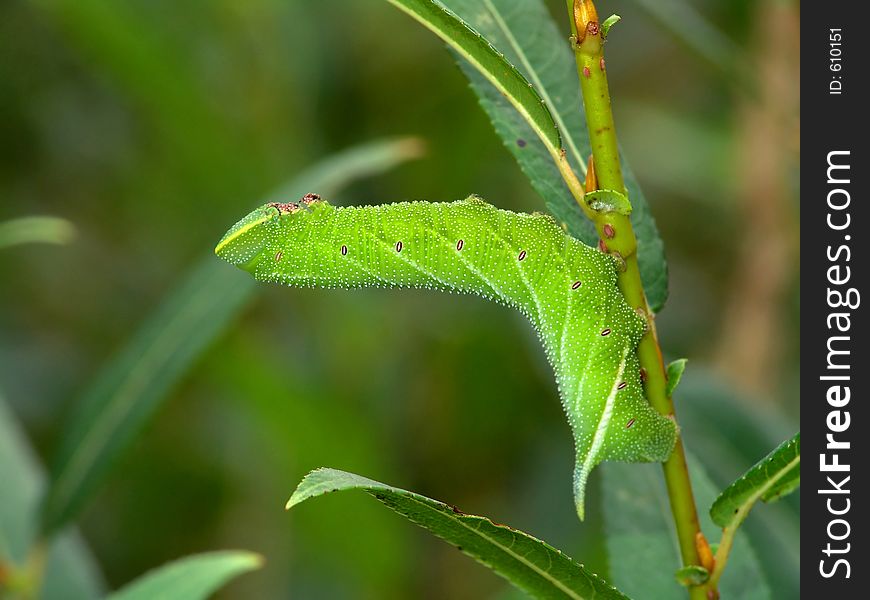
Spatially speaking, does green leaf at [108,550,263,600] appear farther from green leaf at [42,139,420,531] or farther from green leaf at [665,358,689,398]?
green leaf at [665,358,689,398]

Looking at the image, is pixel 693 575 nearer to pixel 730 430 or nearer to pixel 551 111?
pixel 551 111

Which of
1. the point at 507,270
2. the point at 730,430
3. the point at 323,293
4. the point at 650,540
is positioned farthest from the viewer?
the point at 323,293

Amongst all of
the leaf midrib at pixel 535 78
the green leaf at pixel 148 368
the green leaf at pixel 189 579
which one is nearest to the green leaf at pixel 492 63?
the leaf midrib at pixel 535 78

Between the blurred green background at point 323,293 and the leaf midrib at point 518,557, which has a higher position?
the blurred green background at point 323,293

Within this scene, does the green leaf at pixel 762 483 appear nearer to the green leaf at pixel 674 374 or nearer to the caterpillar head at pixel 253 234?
the green leaf at pixel 674 374

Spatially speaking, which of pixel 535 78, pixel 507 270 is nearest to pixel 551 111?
pixel 535 78
